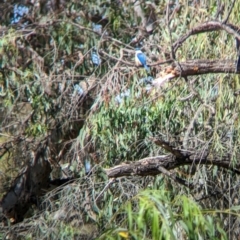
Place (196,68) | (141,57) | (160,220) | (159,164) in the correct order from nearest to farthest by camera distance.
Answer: (160,220) → (196,68) → (159,164) → (141,57)

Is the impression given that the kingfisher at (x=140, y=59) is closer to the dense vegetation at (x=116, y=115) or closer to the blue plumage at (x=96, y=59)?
the dense vegetation at (x=116, y=115)

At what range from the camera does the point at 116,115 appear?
6.34 m

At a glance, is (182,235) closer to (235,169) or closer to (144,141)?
(235,169)

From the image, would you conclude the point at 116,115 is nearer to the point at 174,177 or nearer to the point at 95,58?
the point at 174,177

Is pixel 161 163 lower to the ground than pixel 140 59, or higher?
lower

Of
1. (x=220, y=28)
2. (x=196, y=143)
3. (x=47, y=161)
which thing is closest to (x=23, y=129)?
(x=47, y=161)

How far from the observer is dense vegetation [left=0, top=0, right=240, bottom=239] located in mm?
5789

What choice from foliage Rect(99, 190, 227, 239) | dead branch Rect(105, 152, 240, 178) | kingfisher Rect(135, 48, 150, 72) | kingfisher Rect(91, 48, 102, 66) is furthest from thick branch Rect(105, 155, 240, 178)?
foliage Rect(99, 190, 227, 239)

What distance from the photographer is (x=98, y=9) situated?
8539 mm

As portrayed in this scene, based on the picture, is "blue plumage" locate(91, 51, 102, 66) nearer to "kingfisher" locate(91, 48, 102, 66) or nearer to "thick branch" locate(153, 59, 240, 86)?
"kingfisher" locate(91, 48, 102, 66)

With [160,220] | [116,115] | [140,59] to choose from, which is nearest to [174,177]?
[116,115]

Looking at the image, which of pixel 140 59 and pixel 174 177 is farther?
pixel 140 59

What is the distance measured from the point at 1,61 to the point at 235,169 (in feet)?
9.75

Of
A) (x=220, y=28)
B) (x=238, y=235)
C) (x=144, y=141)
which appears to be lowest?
(x=238, y=235)
